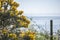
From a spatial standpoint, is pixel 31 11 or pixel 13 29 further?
pixel 31 11

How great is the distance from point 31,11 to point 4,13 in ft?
7.49

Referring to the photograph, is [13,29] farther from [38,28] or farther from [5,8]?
[38,28]

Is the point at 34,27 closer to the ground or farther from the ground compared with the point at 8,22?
closer to the ground

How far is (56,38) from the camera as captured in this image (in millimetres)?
3928

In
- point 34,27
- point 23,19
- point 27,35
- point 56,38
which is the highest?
point 23,19

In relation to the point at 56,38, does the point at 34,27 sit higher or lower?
higher

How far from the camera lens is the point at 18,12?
8.31 ft

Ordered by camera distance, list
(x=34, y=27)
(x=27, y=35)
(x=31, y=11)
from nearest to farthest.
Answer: (x=27, y=35), (x=34, y=27), (x=31, y=11)

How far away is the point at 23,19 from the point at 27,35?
0.22 meters

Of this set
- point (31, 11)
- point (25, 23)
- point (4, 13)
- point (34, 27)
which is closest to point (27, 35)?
point (25, 23)

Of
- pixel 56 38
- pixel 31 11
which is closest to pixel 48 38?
pixel 56 38

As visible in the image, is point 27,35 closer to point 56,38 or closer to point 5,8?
point 5,8

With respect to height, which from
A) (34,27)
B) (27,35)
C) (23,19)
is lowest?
(34,27)

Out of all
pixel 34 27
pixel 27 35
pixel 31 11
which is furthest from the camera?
pixel 31 11
